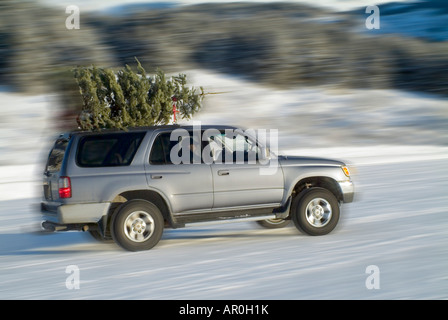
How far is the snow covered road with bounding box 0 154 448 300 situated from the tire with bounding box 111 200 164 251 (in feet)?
0.68

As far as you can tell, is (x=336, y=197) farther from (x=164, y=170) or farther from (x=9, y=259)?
(x=9, y=259)

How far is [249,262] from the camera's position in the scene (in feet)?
27.3

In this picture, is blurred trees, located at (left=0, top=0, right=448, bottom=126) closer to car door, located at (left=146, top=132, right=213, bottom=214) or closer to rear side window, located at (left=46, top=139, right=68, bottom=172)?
rear side window, located at (left=46, top=139, right=68, bottom=172)

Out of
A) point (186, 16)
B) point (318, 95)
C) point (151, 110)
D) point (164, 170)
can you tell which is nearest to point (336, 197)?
point (164, 170)

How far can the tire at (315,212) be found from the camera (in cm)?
1002

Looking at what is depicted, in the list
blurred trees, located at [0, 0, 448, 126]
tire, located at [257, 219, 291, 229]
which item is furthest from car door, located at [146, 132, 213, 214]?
blurred trees, located at [0, 0, 448, 126]

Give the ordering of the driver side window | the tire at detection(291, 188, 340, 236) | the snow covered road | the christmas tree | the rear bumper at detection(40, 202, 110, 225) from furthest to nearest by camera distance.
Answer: the christmas tree
the tire at detection(291, 188, 340, 236)
the driver side window
the rear bumper at detection(40, 202, 110, 225)
the snow covered road

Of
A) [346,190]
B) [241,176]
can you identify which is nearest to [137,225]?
[241,176]

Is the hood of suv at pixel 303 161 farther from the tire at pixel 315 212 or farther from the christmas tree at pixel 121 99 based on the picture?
the christmas tree at pixel 121 99

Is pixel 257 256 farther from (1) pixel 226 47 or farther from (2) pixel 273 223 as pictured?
(1) pixel 226 47

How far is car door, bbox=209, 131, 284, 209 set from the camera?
9703mm

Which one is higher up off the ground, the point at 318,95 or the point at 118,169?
the point at 318,95
